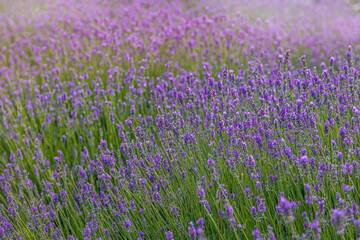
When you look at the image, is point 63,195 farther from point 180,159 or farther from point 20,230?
point 180,159

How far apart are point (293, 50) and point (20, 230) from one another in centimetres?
461

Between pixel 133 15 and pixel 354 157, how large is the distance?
485 centimetres

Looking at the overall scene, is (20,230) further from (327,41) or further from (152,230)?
(327,41)

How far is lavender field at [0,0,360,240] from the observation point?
232 cm

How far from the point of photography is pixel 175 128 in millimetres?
2734

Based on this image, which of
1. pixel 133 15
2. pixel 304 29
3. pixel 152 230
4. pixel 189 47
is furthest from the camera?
pixel 304 29

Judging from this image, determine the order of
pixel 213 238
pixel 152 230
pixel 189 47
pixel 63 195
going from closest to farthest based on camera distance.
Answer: pixel 213 238, pixel 152 230, pixel 63 195, pixel 189 47

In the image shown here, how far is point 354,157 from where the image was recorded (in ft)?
7.93

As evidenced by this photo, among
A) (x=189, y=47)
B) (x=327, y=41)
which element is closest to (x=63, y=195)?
(x=189, y=47)

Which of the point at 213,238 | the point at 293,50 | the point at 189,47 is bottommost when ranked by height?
the point at 213,238

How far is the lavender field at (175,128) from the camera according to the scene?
2322 millimetres

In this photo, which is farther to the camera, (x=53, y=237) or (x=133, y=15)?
(x=133, y=15)

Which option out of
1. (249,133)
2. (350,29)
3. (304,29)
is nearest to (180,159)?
(249,133)

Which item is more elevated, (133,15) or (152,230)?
(133,15)
